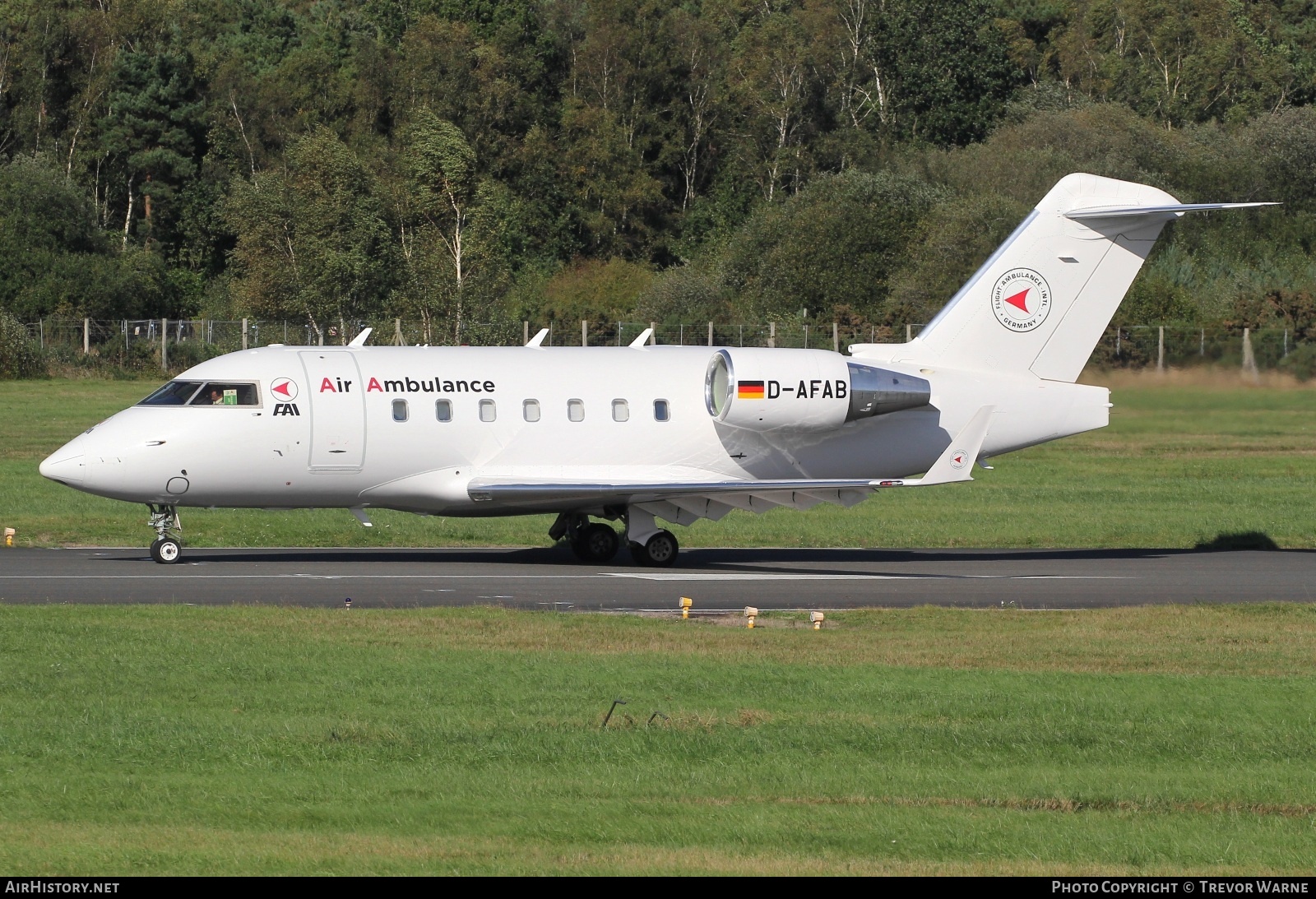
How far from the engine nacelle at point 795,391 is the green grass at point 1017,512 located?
4332mm

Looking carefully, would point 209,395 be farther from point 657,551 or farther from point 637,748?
point 637,748

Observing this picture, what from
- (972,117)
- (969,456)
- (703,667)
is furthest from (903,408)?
(972,117)

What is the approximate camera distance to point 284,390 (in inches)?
1010

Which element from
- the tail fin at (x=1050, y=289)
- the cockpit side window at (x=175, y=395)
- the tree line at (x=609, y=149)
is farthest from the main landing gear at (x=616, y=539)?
the tree line at (x=609, y=149)

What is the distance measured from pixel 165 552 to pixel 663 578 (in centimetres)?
751

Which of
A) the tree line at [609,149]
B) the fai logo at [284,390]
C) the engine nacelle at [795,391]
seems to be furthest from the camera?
the tree line at [609,149]

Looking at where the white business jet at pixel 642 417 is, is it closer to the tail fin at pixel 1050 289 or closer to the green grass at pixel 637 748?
the tail fin at pixel 1050 289

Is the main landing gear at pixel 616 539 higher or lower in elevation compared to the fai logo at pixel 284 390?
lower

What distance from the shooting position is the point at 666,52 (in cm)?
9562

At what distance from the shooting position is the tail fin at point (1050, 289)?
28.3 metres

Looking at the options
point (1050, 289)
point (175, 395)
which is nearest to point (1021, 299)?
point (1050, 289)

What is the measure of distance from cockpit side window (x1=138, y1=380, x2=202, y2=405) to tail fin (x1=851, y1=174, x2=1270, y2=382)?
1088 centimetres

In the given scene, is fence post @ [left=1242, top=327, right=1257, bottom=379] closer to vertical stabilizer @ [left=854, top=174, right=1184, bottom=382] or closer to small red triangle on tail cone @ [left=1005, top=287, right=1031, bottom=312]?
vertical stabilizer @ [left=854, top=174, right=1184, bottom=382]
